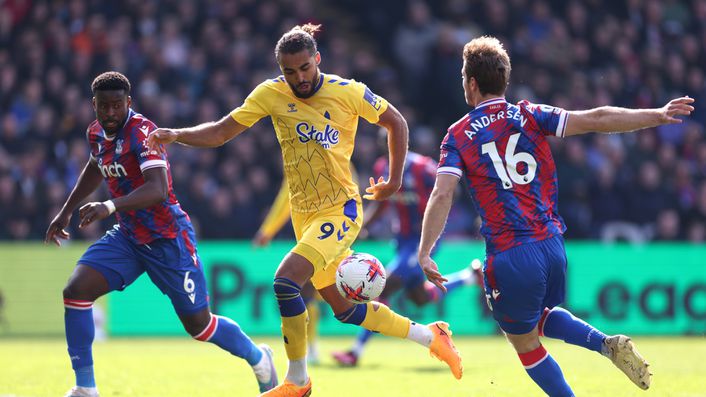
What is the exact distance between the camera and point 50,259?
1670 cm

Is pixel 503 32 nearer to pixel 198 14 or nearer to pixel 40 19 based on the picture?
pixel 198 14

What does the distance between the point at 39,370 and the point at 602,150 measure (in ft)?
37.8

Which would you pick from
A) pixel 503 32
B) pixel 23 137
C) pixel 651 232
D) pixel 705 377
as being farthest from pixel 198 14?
pixel 705 377

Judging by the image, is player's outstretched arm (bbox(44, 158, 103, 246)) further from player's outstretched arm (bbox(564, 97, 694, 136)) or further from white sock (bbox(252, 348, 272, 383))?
player's outstretched arm (bbox(564, 97, 694, 136))

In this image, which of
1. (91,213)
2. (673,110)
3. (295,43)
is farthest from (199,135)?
(673,110)

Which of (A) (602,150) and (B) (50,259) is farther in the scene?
(A) (602,150)

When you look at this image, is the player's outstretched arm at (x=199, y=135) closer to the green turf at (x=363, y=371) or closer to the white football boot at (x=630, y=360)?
the green turf at (x=363, y=371)

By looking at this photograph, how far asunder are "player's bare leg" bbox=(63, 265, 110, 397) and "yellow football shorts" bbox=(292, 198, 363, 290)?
4.96ft

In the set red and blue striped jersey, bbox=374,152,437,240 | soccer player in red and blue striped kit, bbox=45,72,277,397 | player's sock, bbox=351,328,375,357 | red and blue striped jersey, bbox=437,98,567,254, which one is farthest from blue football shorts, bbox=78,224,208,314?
red and blue striped jersey, bbox=374,152,437,240

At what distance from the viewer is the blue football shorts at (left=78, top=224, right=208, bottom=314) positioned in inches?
318

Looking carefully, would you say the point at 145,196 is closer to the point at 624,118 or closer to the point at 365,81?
the point at 624,118

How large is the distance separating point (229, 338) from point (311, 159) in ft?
4.98

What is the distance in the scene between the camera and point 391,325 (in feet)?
27.1

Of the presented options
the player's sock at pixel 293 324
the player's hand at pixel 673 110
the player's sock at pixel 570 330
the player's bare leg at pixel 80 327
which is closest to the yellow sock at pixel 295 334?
the player's sock at pixel 293 324
